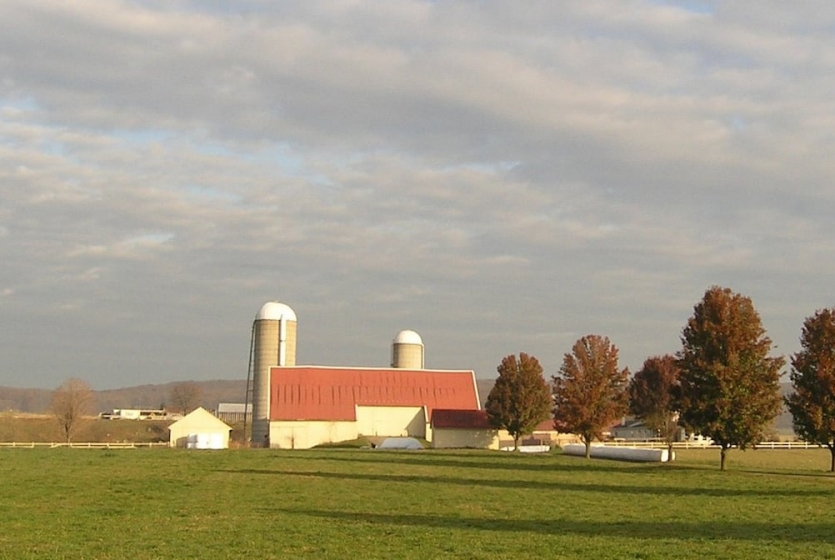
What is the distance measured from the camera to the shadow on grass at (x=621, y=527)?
68.9ft

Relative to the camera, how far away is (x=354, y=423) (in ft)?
303

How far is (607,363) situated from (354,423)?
37.3 metres

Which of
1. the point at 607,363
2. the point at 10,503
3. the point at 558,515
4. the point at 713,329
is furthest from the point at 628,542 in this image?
the point at 607,363

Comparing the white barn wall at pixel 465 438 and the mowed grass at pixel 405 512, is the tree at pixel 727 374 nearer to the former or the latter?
the mowed grass at pixel 405 512

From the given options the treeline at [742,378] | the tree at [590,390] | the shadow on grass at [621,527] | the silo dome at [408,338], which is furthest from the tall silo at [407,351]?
the shadow on grass at [621,527]

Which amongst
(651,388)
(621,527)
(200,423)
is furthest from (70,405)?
(621,527)

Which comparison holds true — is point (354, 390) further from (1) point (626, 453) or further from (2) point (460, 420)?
(1) point (626, 453)

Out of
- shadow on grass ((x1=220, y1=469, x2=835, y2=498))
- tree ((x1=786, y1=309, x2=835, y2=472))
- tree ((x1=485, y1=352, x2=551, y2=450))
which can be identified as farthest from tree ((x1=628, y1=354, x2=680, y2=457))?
shadow on grass ((x1=220, y1=469, x2=835, y2=498))

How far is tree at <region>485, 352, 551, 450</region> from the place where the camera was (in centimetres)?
7869

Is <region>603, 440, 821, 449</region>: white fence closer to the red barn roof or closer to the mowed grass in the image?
the red barn roof

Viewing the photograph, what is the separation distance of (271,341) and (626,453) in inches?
2063

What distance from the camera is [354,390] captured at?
95.9 m

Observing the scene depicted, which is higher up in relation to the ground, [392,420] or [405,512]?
[392,420]

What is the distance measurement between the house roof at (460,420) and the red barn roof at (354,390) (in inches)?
233
